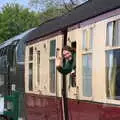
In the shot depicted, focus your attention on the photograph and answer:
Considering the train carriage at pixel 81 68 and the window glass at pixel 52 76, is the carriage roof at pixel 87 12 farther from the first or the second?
the window glass at pixel 52 76

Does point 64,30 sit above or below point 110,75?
above

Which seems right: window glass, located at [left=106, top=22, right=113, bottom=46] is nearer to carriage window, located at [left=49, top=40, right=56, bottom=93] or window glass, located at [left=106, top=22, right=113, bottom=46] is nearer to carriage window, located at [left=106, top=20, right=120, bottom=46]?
carriage window, located at [left=106, top=20, right=120, bottom=46]

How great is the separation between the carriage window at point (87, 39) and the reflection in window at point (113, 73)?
95 centimetres

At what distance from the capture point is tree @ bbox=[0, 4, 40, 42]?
67.9 m

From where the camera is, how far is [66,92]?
10.9 metres

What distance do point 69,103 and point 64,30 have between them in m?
1.46

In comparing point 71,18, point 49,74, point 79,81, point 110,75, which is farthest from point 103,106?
point 49,74

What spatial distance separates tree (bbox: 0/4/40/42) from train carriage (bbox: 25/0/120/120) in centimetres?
5241

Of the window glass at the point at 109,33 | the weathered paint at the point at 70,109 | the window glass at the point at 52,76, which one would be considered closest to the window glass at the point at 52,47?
the window glass at the point at 52,76

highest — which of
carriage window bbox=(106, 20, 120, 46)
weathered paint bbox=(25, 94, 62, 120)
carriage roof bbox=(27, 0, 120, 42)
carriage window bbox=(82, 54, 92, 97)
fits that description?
carriage roof bbox=(27, 0, 120, 42)

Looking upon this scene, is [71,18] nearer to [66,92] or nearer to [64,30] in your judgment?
[64,30]

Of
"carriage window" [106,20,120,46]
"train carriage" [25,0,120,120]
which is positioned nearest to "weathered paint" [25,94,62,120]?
"train carriage" [25,0,120,120]

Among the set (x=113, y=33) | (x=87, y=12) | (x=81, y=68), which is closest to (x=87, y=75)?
(x=81, y=68)

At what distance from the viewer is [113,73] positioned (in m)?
8.12
